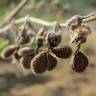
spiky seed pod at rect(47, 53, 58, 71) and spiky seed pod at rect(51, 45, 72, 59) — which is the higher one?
spiky seed pod at rect(51, 45, 72, 59)

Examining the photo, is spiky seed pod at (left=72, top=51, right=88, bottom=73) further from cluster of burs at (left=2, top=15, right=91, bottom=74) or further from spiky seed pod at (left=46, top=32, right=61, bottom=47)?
spiky seed pod at (left=46, top=32, right=61, bottom=47)

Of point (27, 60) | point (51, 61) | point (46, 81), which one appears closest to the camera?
point (51, 61)

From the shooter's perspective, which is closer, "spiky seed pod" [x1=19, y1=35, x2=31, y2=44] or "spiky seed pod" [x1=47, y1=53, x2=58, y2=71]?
"spiky seed pod" [x1=47, y1=53, x2=58, y2=71]

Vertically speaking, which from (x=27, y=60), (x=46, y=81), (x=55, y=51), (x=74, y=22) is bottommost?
(x=46, y=81)

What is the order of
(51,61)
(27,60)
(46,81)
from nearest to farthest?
1. (51,61)
2. (27,60)
3. (46,81)

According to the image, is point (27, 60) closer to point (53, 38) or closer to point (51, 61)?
point (51, 61)

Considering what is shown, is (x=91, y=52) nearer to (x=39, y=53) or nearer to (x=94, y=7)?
(x=94, y=7)

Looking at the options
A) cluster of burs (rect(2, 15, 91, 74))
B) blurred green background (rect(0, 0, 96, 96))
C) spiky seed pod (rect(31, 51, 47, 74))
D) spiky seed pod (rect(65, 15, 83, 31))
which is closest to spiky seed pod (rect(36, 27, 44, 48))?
cluster of burs (rect(2, 15, 91, 74))

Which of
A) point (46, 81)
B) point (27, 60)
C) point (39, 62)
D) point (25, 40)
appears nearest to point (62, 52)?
point (39, 62)
